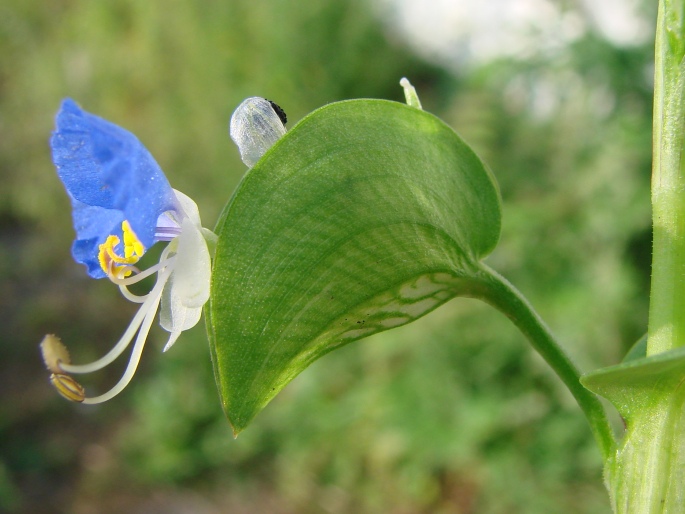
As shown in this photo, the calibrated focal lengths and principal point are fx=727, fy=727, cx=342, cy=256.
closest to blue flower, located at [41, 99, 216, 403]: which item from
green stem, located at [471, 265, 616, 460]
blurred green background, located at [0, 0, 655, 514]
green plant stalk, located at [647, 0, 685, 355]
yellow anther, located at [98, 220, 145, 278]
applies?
yellow anther, located at [98, 220, 145, 278]

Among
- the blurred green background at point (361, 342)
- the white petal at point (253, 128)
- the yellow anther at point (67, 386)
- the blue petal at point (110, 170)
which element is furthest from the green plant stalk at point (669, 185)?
the blurred green background at point (361, 342)

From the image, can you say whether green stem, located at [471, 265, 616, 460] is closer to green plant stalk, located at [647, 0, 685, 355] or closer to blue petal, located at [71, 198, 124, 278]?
green plant stalk, located at [647, 0, 685, 355]

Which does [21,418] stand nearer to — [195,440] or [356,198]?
[195,440]

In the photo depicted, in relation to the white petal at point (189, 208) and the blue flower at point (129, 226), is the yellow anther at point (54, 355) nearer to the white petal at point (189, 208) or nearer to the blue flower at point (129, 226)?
the blue flower at point (129, 226)

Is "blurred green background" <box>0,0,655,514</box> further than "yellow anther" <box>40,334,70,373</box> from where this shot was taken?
Yes

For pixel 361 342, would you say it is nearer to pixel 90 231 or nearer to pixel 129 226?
pixel 90 231

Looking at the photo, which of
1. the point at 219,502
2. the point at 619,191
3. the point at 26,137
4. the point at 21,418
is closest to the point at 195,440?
the point at 219,502

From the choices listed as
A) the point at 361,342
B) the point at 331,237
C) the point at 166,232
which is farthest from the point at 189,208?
the point at 361,342
